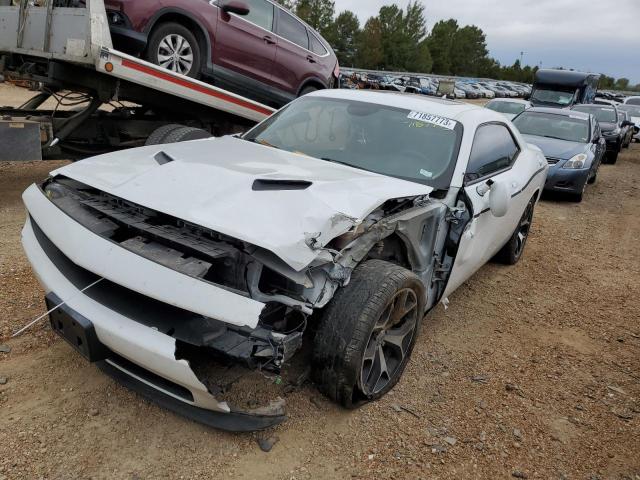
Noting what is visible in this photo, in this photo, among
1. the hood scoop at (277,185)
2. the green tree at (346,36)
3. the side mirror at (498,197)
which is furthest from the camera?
the green tree at (346,36)

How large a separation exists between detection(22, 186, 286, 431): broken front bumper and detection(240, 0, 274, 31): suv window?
436 cm

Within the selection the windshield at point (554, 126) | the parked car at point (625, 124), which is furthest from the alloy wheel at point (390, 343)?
the parked car at point (625, 124)

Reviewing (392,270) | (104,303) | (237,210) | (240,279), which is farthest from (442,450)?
(104,303)

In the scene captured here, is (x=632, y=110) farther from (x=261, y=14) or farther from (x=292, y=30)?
(x=261, y=14)

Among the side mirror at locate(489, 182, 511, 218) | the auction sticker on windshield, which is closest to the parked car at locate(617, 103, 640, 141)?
the auction sticker on windshield

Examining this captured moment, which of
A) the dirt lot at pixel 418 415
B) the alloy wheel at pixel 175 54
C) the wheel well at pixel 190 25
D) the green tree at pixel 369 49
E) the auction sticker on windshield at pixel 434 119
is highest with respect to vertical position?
the green tree at pixel 369 49

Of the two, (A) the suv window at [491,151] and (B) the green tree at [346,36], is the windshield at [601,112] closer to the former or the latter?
(A) the suv window at [491,151]

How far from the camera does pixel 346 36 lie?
6550 centimetres

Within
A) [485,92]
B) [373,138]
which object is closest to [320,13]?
[485,92]

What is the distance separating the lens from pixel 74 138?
5.86 metres

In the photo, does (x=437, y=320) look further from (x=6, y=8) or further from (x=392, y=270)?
(x=6, y=8)

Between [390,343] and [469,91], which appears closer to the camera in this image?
[390,343]

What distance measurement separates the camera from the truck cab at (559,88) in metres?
18.0

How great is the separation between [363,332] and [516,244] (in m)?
3.28
